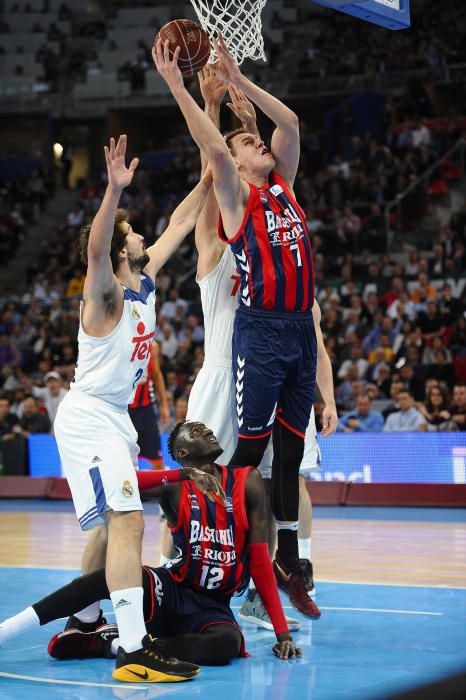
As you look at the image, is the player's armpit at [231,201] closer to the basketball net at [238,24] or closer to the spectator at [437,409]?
the basketball net at [238,24]

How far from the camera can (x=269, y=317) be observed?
18.1ft

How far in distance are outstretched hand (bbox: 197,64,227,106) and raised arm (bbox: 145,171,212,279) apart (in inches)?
19.5

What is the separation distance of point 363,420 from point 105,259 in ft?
31.3

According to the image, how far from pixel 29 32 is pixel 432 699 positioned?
115 feet

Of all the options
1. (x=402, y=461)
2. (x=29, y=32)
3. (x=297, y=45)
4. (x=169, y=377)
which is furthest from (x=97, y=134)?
(x=402, y=461)

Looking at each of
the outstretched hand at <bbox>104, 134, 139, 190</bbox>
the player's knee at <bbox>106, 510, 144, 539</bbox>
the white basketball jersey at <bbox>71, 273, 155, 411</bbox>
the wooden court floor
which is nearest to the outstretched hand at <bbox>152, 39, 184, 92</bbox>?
the outstretched hand at <bbox>104, 134, 139, 190</bbox>

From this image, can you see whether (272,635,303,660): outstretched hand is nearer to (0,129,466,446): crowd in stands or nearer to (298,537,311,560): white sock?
(298,537,311,560): white sock

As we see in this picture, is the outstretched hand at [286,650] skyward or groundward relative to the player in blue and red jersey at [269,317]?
groundward

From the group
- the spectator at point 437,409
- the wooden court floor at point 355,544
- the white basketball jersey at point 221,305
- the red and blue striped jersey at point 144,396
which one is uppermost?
the white basketball jersey at point 221,305

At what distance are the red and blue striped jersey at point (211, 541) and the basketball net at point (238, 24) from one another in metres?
2.89

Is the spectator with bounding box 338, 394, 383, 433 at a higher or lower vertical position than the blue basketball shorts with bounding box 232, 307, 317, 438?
lower

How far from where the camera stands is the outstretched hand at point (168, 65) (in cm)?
559

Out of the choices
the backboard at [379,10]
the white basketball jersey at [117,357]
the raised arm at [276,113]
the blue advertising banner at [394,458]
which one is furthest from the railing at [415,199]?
the white basketball jersey at [117,357]

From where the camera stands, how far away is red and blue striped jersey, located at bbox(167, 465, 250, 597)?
5.01 meters
